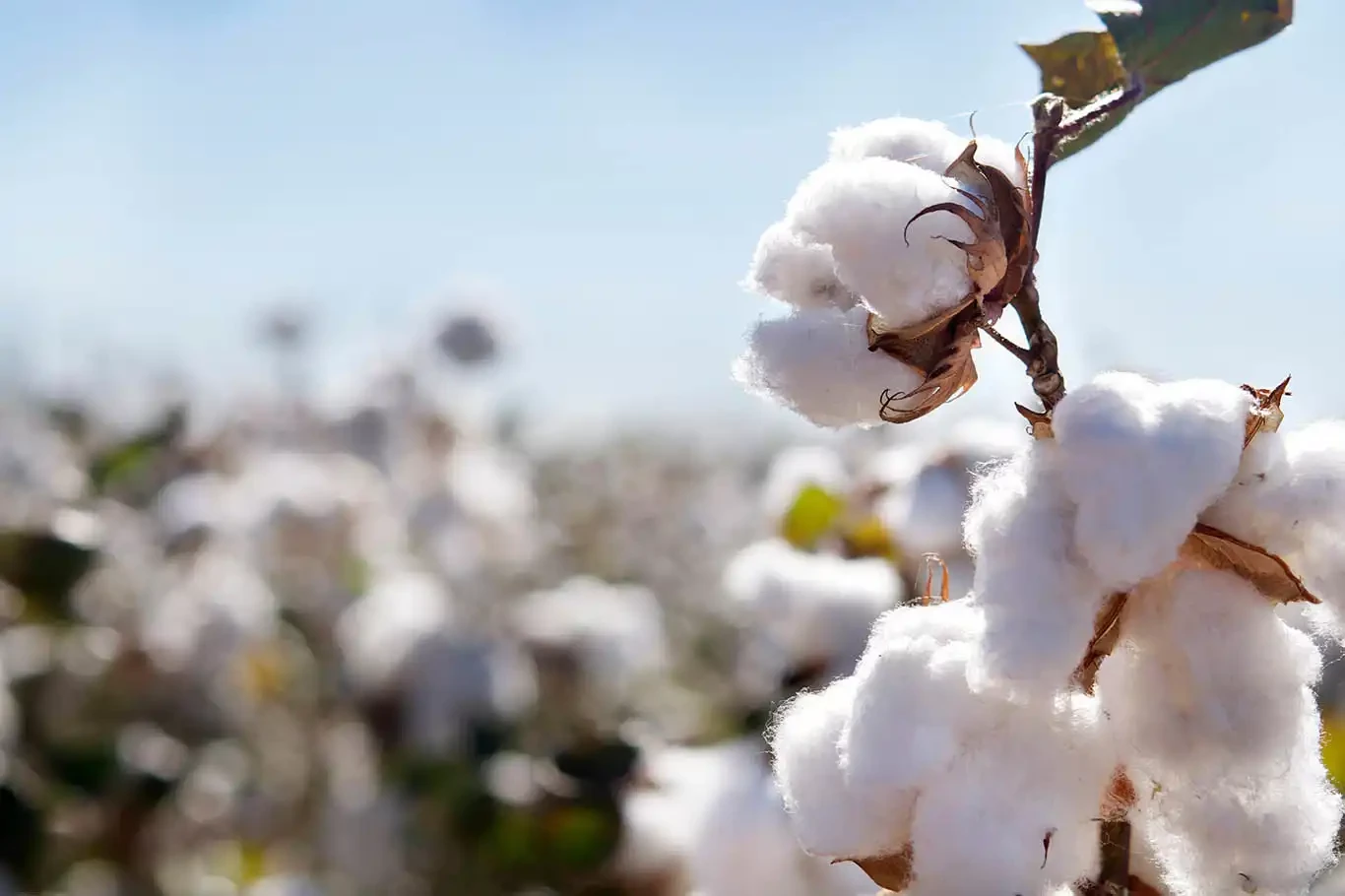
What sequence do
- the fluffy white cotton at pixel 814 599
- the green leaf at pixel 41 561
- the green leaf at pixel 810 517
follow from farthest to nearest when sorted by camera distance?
the green leaf at pixel 41 561 → the green leaf at pixel 810 517 → the fluffy white cotton at pixel 814 599

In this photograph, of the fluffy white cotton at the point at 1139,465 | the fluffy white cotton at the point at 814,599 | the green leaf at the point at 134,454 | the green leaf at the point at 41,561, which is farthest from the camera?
the green leaf at the point at 134,454

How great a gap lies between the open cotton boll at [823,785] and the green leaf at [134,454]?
2.19m

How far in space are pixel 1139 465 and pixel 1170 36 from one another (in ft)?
0.68

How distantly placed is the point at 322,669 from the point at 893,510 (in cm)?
159

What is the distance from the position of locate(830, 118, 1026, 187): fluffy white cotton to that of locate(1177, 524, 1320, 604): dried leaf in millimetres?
161

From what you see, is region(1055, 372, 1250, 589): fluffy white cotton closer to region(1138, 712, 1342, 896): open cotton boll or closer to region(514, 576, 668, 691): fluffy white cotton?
region(1138, 712, 1342, 896): open cotton boll

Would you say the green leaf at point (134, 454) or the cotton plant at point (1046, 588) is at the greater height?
the cotton plant at point (1046, 588)

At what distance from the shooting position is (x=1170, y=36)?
0.56 metres

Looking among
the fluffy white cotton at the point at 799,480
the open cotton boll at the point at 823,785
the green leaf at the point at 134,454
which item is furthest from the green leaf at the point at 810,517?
the green leaf at the point at 134,454

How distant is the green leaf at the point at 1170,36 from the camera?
56cm

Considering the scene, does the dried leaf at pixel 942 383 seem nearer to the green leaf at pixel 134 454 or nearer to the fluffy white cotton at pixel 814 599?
the fluffy white cotton at pixel 814 599

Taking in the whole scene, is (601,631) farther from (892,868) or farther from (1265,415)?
(1265,415)

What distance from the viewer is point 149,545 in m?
2.37

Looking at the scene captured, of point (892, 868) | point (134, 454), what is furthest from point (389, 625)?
point (892, 868)
